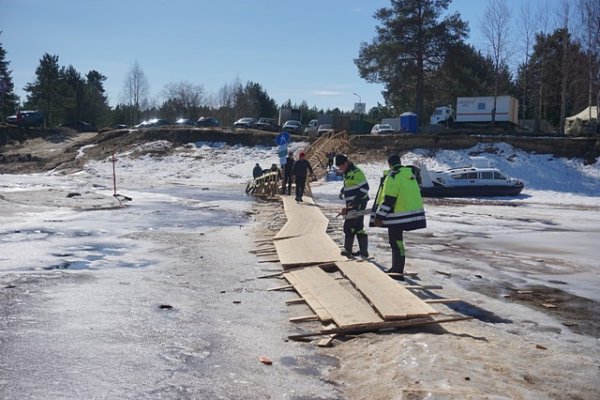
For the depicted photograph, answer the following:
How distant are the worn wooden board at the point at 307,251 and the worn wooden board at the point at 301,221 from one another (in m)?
0.74

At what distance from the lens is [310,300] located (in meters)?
7.51

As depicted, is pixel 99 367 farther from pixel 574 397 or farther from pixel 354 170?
pixel 354 170

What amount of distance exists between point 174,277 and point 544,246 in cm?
858

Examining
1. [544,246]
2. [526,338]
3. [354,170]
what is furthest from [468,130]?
[526,338]

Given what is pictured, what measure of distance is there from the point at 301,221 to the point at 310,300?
7904mm

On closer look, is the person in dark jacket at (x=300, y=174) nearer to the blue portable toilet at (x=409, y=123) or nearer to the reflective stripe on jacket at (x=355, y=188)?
the reflective stripe on jacket at (x=355, y=188)

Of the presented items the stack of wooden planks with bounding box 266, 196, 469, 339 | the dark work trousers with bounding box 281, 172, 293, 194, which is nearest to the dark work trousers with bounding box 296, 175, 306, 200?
the dark work trousers with bounding box 281, 172, 293, 194

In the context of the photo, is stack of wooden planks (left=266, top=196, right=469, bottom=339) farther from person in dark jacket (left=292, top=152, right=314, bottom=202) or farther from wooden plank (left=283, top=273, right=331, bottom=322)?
person in dark jacket (left=292, top=152, right=314, bottom=202)

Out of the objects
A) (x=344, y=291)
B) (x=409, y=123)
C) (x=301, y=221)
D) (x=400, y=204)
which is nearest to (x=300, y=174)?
(x=301, y=221)

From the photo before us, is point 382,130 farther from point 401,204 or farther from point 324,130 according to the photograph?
point 401,204

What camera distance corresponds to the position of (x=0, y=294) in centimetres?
780

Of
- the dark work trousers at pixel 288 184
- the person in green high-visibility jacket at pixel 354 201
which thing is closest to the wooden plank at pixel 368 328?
the person in green high-visibility jacket at pixel 354 201

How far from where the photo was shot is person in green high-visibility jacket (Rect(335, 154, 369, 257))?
35.0 ft

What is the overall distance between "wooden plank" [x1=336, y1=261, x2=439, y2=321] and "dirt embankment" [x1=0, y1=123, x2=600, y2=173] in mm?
33692
